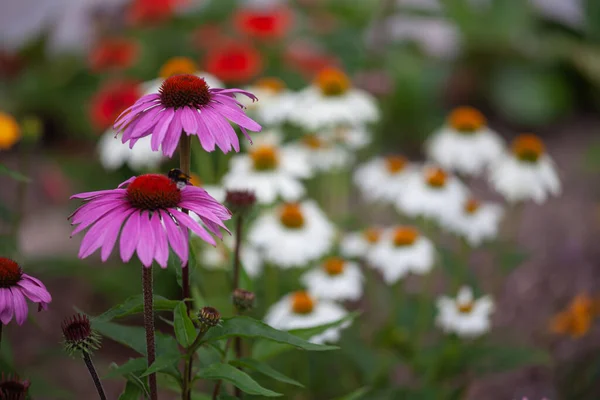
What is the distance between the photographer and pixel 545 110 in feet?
10.4

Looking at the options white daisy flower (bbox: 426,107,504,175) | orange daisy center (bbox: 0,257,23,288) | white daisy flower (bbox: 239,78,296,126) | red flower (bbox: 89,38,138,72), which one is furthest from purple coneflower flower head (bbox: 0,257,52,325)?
red flower (bbox: 89,38,138,72)

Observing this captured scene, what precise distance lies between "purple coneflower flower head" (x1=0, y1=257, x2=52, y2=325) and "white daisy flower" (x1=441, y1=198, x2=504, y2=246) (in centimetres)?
84

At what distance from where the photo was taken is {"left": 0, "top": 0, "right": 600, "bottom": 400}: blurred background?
71.0 inches

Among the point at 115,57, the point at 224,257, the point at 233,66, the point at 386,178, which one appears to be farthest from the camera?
the point at 115,57

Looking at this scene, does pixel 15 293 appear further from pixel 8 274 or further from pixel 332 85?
pixel 332 85

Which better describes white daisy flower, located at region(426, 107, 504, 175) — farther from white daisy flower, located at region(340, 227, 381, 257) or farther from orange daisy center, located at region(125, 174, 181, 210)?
orange daisy center, located at region(125, 174, 181, 210)

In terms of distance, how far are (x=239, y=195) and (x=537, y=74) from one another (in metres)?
A: 2.70

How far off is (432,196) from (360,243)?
0.20 metres

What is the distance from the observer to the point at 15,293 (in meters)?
0.68

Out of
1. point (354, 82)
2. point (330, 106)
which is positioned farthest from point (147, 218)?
point (354, 82)

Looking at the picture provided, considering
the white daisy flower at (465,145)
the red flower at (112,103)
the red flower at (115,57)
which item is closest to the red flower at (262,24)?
the red flower at (115,57)

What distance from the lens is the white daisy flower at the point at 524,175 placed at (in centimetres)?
135

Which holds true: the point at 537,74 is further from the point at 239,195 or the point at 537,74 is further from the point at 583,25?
the point at 239,195

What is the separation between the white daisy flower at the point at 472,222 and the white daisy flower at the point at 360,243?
15cm
